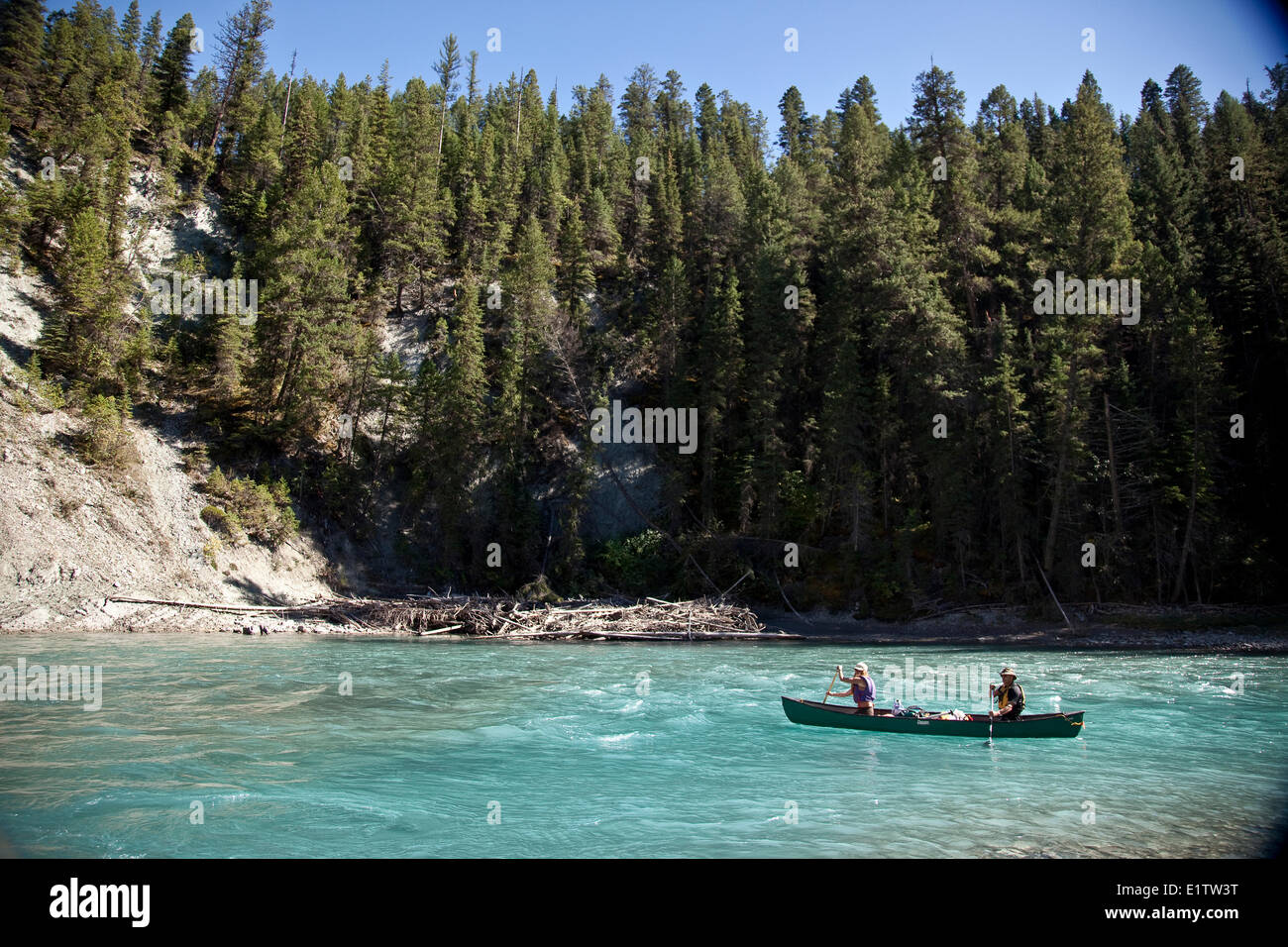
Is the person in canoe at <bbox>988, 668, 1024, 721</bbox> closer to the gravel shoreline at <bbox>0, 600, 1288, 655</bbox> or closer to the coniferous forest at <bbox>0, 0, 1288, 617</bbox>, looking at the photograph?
the gravel shoreline at <bbox>0, 600, 1288, 655</bbox>

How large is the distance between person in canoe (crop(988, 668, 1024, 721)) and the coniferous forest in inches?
840

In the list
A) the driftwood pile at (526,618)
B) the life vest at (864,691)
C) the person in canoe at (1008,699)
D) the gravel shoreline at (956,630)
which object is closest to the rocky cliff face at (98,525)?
the gravel shoreline at (956,630)

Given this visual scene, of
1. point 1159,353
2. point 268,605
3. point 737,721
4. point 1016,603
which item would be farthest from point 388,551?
point 1159,353

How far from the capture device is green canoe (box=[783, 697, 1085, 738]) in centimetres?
1551

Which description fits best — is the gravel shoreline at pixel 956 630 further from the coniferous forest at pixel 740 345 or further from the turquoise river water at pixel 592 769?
the turquoise river water at pixel 592 769

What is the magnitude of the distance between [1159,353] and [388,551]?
43076 mm

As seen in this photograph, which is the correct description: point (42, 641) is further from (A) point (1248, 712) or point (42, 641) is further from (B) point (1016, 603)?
(B) point (1016, 603)

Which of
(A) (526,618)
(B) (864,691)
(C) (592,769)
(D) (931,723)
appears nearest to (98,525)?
(A) (526,618)

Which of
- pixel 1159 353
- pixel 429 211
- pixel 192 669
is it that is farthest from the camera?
pixel 429 211

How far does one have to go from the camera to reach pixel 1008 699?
1598cm

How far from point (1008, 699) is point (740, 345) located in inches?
1211

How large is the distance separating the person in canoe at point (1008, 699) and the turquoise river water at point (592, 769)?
2.65 ft

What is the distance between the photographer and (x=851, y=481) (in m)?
39.5

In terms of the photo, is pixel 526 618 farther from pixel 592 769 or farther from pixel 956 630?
pixel 592 769
